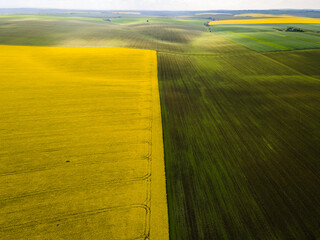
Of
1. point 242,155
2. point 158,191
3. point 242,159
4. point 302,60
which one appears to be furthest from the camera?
point 302,60

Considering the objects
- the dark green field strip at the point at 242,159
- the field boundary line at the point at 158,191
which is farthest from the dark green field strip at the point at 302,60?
the field boundary line at the point at 158,191

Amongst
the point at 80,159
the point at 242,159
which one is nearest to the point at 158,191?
the point at 80,159

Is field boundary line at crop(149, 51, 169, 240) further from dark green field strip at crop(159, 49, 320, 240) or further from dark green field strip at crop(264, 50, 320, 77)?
dark green field strip at crop(264, 50, 320, 77)

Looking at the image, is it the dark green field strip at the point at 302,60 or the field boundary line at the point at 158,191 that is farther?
the dark green field strip at the point at 302,60

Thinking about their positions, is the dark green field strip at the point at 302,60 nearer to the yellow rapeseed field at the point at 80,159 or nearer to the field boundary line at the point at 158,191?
the yellow rapeseed field at the point at 80,159

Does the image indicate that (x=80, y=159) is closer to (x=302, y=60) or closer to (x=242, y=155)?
(x=242, y=155)

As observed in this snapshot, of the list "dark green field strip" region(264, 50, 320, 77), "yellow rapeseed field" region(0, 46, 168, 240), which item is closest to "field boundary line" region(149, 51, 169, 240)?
"yellow rapeseed field" region(0, 46, 168, 240)
